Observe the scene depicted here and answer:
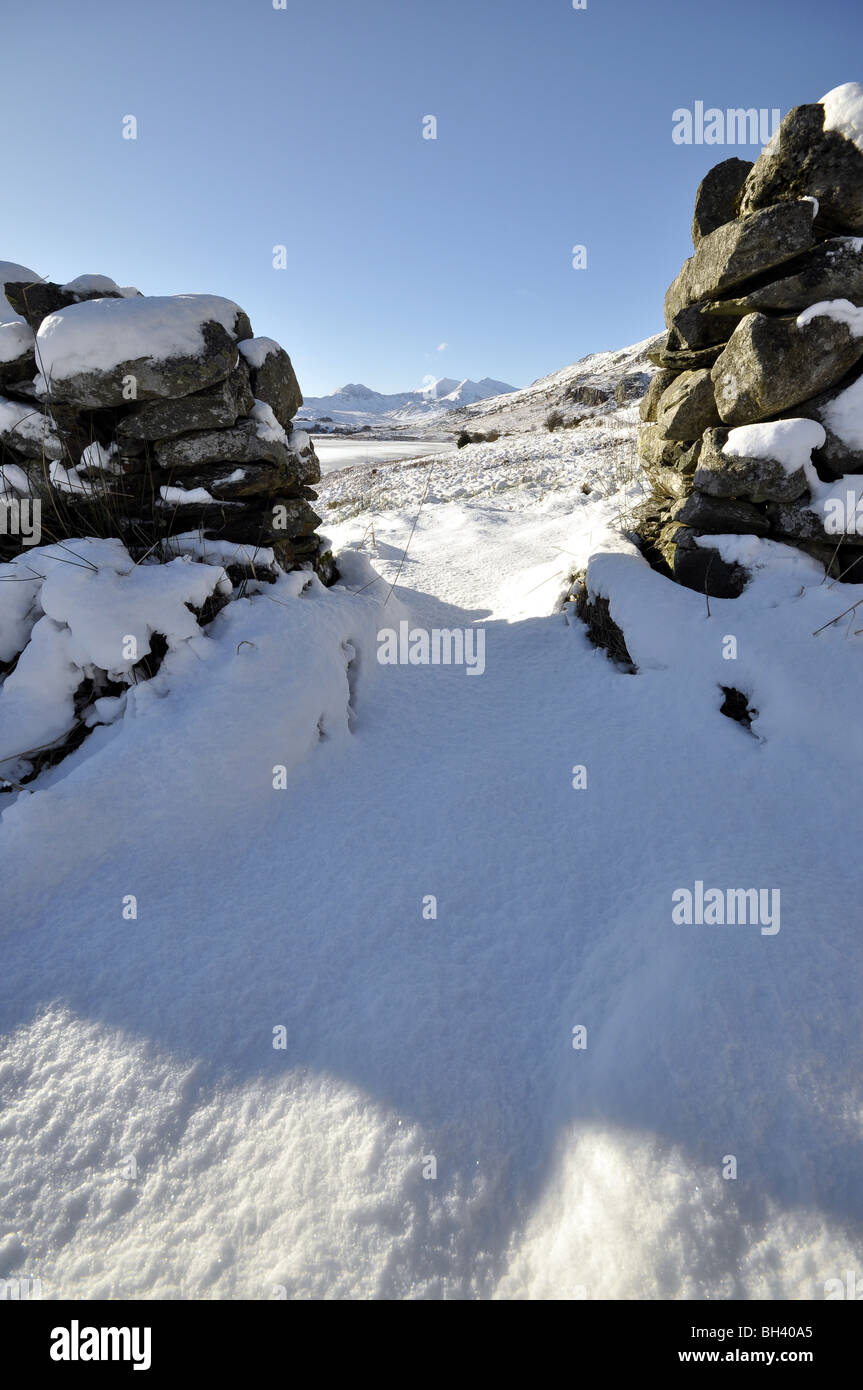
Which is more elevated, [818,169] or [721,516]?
[818,169]

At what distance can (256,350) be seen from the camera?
179 inches

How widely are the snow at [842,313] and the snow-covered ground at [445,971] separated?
147 centimetres

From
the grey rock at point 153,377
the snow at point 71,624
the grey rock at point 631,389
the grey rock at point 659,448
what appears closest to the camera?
the snow at point 71,624

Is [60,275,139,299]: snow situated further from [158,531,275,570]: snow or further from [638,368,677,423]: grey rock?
[638,368,677,423]: grey rock

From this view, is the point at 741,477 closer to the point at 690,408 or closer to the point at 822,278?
the point at 690,408

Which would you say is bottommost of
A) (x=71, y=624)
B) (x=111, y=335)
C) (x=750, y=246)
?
(x=71, y=624)

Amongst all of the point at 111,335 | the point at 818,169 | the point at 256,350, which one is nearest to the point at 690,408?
the point at 818,169

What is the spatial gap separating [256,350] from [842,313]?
4.18 m

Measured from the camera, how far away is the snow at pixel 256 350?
453 cm

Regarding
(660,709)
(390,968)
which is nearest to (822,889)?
(660,709)

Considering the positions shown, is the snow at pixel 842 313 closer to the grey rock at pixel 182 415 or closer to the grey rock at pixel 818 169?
the grey rock at pixel 818 169

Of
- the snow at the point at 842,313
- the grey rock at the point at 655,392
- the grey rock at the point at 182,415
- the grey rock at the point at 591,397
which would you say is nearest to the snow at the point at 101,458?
the grey rock at the point at 182,415

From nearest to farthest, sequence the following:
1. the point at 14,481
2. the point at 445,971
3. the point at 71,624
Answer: the point at 445,971 < the point at 71,624 < the point at 14,481
